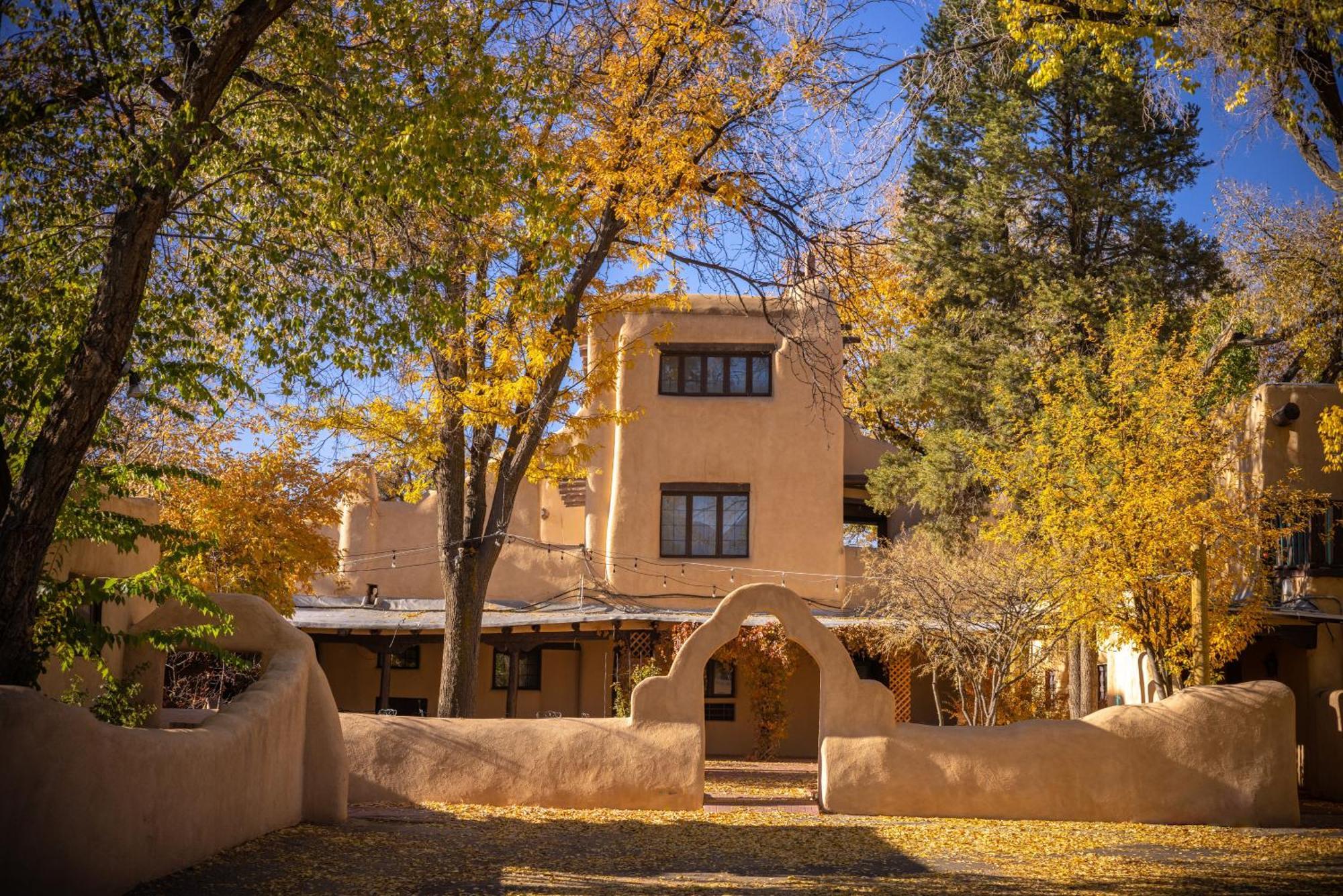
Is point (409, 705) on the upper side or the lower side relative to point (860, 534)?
lower

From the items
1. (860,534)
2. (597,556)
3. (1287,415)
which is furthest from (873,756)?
(860,534)

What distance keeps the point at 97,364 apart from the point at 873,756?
33.0 ft

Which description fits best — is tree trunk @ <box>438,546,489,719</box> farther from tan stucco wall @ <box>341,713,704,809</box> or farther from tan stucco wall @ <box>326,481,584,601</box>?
tan stucco wall @ <box>326,481,584,601</box>

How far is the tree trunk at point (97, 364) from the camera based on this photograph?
891cm

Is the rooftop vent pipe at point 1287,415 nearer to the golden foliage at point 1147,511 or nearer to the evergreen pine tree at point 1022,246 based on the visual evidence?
the golden foliage at point 1147,511

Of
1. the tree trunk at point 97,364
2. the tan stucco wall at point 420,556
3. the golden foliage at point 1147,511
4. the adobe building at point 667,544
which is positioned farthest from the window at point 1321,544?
the tree trunk at point 97,364

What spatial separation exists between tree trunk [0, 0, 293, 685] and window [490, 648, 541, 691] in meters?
19.5

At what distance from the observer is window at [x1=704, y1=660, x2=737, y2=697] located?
2806 centimetres

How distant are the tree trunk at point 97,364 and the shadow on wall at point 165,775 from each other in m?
1.21

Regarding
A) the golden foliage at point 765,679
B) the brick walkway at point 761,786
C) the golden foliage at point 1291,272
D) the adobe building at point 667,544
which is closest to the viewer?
the brick walkway at point 761,786

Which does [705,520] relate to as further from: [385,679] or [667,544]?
[385,679]

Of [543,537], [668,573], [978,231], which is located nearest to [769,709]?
[668,573]

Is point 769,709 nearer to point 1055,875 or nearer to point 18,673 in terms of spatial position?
point 1055,875

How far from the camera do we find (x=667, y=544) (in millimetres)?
27891
